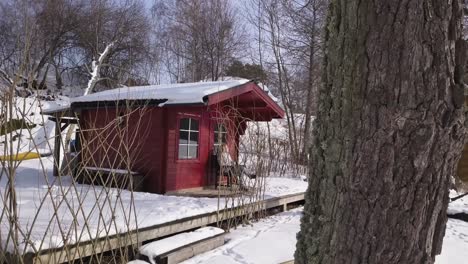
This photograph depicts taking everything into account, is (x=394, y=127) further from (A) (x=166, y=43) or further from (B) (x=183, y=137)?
(A) (x=166, y=43)

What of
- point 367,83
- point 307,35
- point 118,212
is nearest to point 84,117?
point 118,212

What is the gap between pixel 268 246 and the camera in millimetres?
4543

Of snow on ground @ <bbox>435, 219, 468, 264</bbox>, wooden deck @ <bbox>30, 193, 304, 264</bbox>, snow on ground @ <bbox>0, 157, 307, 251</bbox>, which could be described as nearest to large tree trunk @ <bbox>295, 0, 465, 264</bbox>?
snow on ground @ <bbox>0, 157, 307, 251</bbox>

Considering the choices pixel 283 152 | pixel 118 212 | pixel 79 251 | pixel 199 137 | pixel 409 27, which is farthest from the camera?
pixel 283 152

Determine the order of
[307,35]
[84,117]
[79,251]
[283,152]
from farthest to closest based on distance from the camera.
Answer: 1. [307,35]
2. [283,152]
3. [84,117]
4. [79,251]

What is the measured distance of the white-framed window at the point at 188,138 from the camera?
7500mm

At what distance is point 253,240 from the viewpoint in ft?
15.8

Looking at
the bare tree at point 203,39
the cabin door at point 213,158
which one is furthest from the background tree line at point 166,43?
the cabin door at point 213,158

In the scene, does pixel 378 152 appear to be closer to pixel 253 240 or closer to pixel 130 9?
pixel 253 240

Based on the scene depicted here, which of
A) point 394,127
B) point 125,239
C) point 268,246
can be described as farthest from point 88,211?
point 394,127

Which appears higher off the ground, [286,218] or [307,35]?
[307,35]

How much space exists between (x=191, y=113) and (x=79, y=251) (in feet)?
15.0

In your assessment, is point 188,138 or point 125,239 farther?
point 188,138

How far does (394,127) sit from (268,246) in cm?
381
